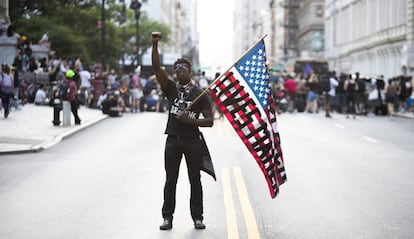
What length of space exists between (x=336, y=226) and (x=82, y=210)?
10.4 feet

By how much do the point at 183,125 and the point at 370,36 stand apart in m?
67.4

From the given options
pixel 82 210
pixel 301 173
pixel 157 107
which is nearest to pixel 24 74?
pixel 157 107

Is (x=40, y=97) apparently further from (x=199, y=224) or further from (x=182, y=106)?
(x=182, y=106)

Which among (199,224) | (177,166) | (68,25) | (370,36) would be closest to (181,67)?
(177,166)

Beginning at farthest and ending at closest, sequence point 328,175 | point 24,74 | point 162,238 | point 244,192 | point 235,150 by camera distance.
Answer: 1. point 24,74
2. point 235,150
3. point 328,175
4. point 244,192
5. point 162,238

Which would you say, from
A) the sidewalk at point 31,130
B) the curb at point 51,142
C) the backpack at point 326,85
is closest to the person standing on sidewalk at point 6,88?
the sidewalk at point 31,130

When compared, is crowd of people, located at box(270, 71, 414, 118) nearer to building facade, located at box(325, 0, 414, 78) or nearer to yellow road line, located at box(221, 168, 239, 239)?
building facade, located at box(325, 0, 414, 78)

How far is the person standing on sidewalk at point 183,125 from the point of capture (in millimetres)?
9172

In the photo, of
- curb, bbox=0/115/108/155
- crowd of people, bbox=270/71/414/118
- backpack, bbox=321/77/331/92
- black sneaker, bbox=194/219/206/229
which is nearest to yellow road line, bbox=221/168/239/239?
black sneaker, bbox=194/219/206/229

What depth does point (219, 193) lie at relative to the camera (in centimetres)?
1241

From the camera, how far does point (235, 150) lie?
19859mm

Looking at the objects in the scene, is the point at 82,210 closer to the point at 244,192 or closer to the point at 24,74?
the point at 244,192

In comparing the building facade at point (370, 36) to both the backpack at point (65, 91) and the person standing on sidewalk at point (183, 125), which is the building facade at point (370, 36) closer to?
the backpack at point (65, 91)

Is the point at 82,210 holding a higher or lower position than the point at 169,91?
lower
